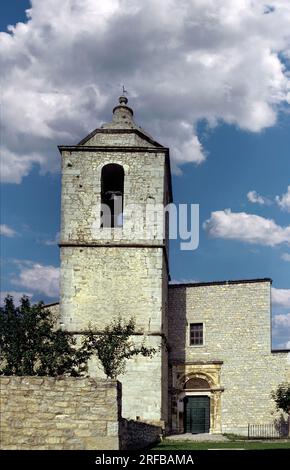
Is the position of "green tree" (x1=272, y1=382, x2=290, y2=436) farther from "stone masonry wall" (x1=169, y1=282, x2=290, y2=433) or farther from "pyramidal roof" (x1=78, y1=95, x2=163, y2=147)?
"pyramidal roof" (x1=78, y1=95, x2=163, y2=147)

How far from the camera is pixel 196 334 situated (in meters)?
29.7

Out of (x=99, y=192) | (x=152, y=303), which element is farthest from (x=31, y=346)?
(x=99, y=192)

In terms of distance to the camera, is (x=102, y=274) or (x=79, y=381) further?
(x=102, y=274)

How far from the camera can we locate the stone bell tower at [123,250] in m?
24.4

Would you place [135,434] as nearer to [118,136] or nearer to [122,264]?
[122,264]

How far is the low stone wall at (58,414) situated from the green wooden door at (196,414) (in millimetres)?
16597

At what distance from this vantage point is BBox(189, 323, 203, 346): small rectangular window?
29.6 metres

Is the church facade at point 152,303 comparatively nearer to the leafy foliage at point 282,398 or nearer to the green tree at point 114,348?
the leafy foliage at point 282,398

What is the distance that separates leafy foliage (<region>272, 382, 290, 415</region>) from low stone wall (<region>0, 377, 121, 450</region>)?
15732 millimetres

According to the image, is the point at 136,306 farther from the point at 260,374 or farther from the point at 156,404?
the point at 260,374
